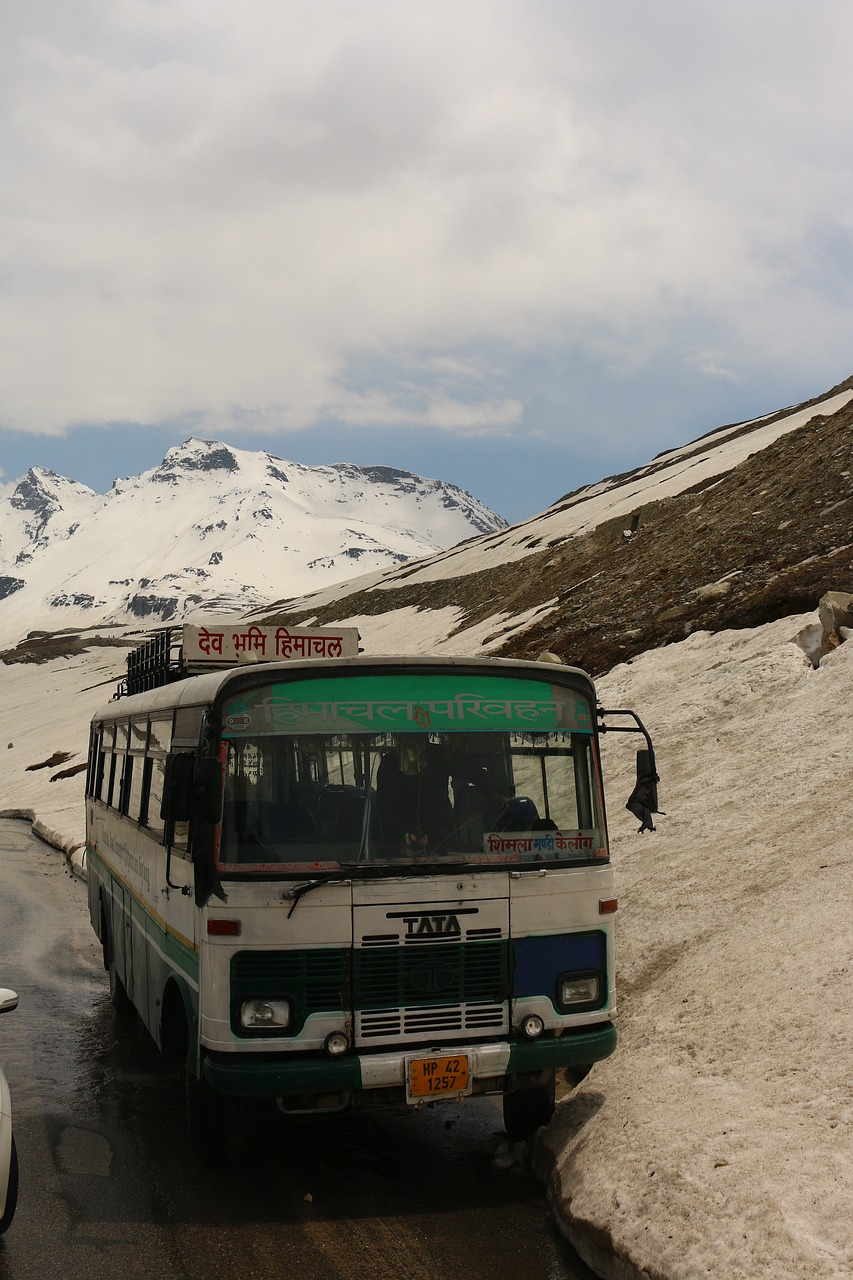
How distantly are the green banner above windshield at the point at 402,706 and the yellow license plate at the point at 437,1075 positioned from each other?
6.68 ft

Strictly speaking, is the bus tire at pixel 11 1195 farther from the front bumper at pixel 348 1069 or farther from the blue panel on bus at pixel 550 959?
the blue panel on bus at pixel 550 959

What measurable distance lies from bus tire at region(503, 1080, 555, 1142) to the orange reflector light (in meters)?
2.29

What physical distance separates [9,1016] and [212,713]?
260 inches

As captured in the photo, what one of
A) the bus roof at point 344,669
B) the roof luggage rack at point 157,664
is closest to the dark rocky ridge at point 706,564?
the roof luggage rack at point 157,664

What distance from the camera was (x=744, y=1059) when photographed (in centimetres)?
802

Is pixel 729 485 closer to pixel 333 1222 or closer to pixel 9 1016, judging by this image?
pixel 9 1016

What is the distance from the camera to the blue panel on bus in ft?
24.4

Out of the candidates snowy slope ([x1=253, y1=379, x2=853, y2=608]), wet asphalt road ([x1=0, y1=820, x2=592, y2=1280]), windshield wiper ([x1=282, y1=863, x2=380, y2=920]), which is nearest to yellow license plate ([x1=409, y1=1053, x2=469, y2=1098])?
wet asphalt road ([x1=0, y1=820, x2=592, y2=1280])

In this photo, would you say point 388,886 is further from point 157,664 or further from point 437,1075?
point 157,664

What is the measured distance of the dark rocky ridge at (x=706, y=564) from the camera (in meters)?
23.0

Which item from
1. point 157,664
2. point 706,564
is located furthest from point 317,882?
point 706,564

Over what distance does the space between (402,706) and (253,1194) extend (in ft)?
10.5

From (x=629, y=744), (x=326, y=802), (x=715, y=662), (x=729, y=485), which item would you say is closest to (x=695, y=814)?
(x=629, y=744)

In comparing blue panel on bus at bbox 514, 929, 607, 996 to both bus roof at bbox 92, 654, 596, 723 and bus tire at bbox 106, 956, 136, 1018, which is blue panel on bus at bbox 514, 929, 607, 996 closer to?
bus roof at bbox 92, 654, 596, 723
